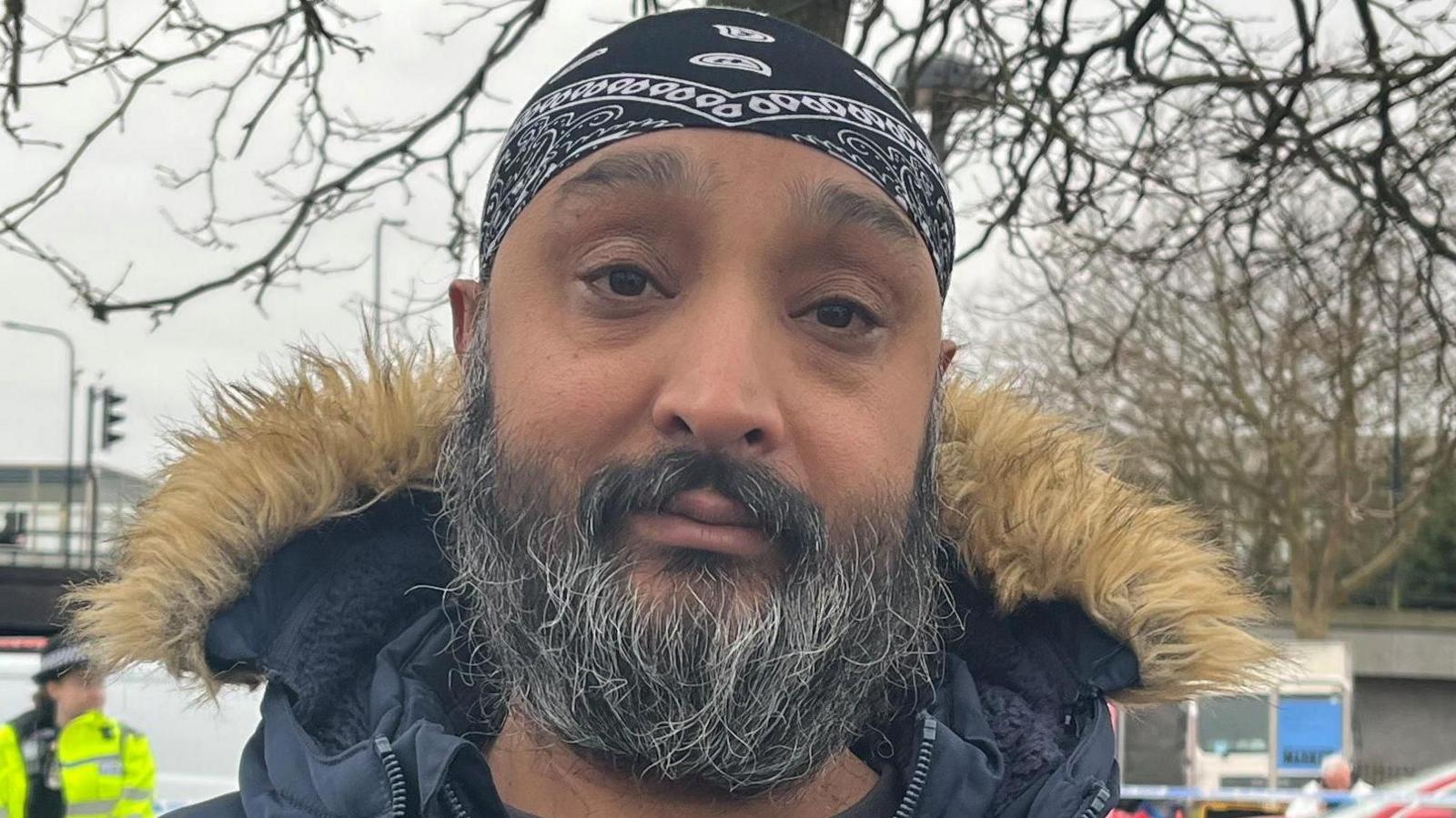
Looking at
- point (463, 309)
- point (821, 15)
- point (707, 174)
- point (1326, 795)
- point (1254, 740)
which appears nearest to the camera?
point (707, 174)

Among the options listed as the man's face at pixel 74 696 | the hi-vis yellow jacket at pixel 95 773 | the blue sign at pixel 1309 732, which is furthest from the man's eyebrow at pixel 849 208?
the blue sign at pixel 1309 732

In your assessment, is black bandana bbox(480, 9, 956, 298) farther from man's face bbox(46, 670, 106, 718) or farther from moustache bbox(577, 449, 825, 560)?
man's face bbox(46, 670, 106, 718)

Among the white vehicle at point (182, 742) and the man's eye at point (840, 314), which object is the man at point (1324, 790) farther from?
the man's eye at point (840, 314)

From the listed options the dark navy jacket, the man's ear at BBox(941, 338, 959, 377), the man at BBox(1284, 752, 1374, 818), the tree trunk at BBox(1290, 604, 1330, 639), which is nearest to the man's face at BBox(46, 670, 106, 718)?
the dark navy jacket

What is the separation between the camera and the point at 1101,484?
1.73m

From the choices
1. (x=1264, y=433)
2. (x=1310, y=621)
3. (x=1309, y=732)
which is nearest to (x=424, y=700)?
(x=1309, y=732)

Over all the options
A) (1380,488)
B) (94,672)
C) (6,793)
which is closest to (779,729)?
(94,672)

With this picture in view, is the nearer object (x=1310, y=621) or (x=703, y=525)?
(x=703, y=525)

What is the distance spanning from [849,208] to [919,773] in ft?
1.91

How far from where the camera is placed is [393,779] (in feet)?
4.64

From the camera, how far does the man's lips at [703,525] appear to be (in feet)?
4.43

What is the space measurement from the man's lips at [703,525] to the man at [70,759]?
17.3ft

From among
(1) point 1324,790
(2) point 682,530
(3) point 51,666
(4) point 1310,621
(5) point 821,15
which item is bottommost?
(4) point 1310,621

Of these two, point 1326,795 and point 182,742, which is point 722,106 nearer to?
point 182,742
